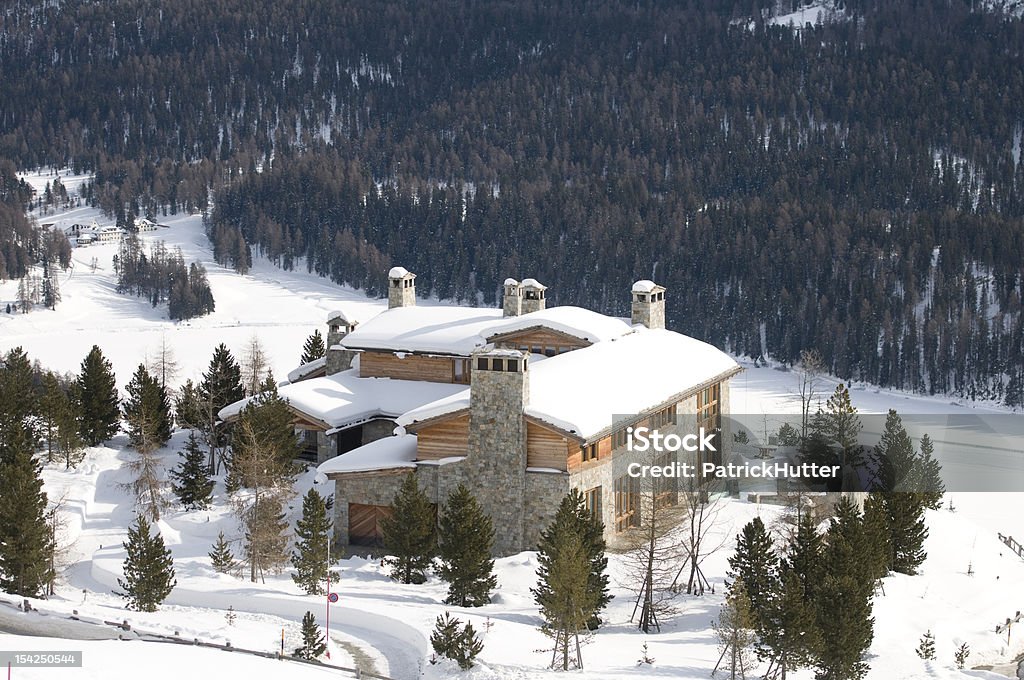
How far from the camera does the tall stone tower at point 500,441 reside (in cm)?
4297

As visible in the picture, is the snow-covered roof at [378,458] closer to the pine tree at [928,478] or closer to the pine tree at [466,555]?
the pine tree at [466,555]

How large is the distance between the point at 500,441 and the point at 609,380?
656cm

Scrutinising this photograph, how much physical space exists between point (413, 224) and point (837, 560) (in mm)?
136962

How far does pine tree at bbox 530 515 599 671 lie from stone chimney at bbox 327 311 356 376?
25.1 metres

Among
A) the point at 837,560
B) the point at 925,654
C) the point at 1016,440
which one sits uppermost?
the point at 837,560

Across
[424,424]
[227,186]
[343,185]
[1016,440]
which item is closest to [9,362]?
[424,424]

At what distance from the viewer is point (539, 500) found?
43.2 m

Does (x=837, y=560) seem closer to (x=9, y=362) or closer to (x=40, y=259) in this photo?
(x=9, y=362)

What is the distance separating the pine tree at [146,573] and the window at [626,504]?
15.3 metres

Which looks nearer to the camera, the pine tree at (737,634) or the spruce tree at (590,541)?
the pine tree at (737,634)

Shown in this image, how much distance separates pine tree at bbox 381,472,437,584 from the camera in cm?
4047

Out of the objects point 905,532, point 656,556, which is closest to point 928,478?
point 905,532

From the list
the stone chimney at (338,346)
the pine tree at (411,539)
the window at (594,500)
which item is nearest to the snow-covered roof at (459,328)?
the stone chimney at (338,346)

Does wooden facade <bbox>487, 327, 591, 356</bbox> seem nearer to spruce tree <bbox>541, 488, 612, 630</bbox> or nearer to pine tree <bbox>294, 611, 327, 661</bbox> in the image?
spruce tree <bbox>541, 488, 612, 630</bbox>
